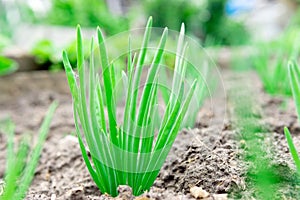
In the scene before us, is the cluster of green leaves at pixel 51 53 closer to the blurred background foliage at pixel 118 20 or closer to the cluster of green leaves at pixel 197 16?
the blurred background foliage at pixel 118 20

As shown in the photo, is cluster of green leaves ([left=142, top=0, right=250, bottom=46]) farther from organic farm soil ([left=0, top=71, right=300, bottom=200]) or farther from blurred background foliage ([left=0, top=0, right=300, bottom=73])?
organic farm soil ([left=0, top=71, right=300, bottom=200])

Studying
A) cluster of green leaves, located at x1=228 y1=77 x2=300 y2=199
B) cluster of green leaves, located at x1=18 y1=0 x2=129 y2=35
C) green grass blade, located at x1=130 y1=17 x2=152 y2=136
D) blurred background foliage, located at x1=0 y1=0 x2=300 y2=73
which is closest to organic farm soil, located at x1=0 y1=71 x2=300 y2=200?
cluster of green leaves, located at x1=228 y1=77 x2=300 y2=199

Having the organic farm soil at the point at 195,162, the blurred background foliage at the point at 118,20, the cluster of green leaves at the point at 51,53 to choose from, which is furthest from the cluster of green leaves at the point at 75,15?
the organic farm soil at the point at 195,162

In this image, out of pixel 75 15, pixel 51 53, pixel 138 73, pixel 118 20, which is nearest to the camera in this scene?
pixel 138 73

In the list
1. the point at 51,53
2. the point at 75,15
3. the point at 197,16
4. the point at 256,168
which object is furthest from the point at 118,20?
the point at 256,168

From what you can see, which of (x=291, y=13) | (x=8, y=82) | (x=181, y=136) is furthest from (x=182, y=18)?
(x=181, y=136)

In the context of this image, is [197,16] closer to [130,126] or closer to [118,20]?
[118,20]

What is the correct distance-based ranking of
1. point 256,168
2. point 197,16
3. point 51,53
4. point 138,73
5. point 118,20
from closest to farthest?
point 256,168 < point 138,73 < point 51,53 < point 118,20 < point 197,16

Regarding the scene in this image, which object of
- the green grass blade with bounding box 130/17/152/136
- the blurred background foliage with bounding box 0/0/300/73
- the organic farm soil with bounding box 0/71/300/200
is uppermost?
the blurred background foliage with bounding box 0/0/300/73
